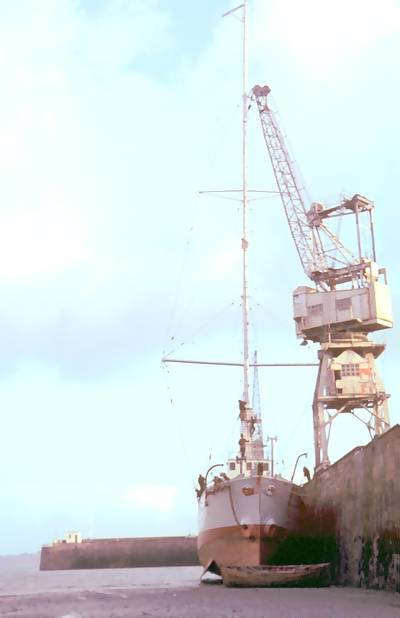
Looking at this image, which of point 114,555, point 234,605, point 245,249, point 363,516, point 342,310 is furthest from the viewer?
point 114,555

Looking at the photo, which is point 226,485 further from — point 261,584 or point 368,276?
point 368,276

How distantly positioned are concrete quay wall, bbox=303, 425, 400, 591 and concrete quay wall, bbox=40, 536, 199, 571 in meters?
64.5

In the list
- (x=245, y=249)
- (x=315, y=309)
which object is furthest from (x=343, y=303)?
(x=245, y=249)

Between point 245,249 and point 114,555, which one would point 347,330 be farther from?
point 114,555

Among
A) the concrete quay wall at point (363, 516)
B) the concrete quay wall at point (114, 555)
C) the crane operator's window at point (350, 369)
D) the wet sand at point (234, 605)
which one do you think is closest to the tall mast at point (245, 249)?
the crane operator's window at point (350, 369)

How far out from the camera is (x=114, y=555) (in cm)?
9575

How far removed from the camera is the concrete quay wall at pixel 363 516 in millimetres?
23875

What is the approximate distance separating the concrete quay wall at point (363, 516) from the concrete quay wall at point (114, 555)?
64465 millimetres

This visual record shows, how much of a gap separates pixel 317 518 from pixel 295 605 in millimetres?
15414

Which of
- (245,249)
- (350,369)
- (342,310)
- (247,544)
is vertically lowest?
(247,544)

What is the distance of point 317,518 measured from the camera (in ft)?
119

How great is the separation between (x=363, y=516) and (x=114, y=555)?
7496cm

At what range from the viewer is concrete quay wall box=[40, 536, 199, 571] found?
95.4 meters

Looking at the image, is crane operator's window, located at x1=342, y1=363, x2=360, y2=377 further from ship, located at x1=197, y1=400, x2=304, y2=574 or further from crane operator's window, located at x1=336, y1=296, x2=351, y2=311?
ship, located at x1=197, y1=400, x2=304, y2=574
